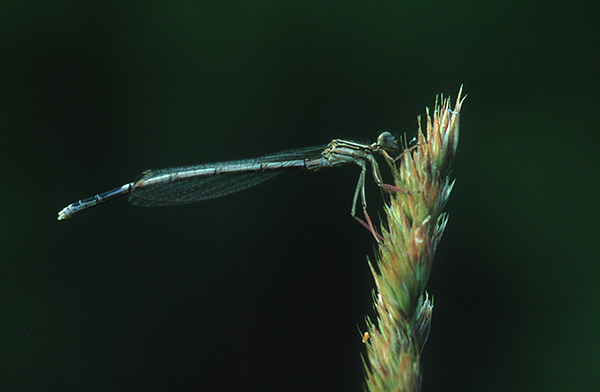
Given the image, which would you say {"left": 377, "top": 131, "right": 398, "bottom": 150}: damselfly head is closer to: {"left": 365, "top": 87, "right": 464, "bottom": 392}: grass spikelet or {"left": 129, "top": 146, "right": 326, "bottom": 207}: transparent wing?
{"left": 365, "top": 87, "right": 464, "bottom": 392}: grass spikelet

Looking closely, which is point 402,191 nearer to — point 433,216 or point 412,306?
point 433,216

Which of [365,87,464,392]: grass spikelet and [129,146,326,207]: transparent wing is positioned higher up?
[129,146,326,207]: transparent wing

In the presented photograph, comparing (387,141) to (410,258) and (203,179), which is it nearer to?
(410,258)

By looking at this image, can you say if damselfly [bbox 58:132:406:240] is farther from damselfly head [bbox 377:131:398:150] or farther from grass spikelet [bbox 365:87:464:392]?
grass spikelet [bbox 365:87:464:392]

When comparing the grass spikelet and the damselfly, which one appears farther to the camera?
the damselfly

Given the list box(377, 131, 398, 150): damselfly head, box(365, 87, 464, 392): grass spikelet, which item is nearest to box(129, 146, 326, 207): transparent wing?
box(377, 131, 398, 150): damselfly head

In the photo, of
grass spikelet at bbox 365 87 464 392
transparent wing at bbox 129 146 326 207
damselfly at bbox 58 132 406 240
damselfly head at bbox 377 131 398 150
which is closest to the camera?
grass spikelet at bbox 365 87 464 392

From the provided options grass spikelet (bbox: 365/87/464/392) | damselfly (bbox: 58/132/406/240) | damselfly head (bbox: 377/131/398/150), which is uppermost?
damselfly (bbox: 58/132/406/240)

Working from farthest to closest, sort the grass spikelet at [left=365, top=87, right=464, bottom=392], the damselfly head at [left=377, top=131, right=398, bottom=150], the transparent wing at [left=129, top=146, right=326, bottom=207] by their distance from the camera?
the transparent wing at [left=129, top=146, right=326, bottom=207]
the damselfly head at [left=377, top=131, right=398, bottom=150]
the grass spikelet at [left=365, top=87, right=464, bottom=392]
